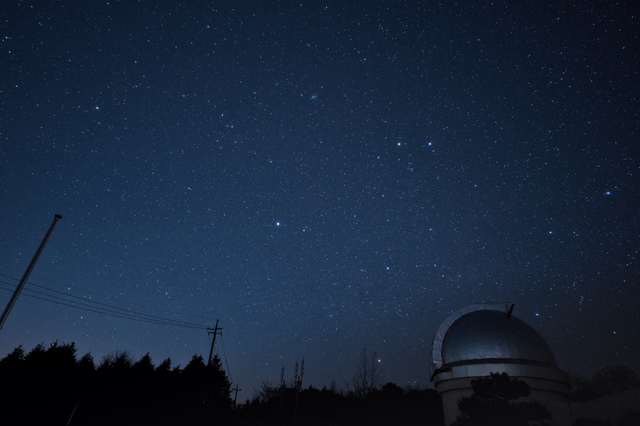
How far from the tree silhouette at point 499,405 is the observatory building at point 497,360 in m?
1.10

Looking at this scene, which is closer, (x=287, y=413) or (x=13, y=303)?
(x=13, y=303)

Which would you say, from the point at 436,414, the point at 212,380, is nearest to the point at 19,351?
the point at 212,380

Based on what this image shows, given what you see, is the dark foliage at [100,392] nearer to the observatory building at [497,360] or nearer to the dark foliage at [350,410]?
the dark foliage at [350,410]

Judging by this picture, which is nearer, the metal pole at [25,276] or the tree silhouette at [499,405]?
the metal pole at [25,276]

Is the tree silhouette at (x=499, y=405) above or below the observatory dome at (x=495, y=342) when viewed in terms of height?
below

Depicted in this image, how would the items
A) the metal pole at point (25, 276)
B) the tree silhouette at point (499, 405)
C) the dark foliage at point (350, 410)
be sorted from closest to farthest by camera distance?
the metal pole at point (25, 276) → the tree silhouette at point (499, 405) → the dark foliage at point (350, 410)

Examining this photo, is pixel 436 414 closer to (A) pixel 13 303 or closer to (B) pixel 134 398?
(B) pixel 134 398

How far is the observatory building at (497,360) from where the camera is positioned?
60.0 feet

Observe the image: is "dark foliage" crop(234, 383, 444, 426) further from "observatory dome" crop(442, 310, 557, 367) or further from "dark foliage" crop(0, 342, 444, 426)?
"observatory dome" crop(442, 310, 557, 367)

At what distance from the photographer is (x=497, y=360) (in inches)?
746

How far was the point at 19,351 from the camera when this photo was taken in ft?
90.1

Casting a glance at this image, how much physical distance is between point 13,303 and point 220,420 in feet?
81.3

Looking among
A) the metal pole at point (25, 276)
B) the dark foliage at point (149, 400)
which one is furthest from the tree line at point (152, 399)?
the metal pole at point (25, 276)

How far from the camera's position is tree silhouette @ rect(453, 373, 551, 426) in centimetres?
1634
